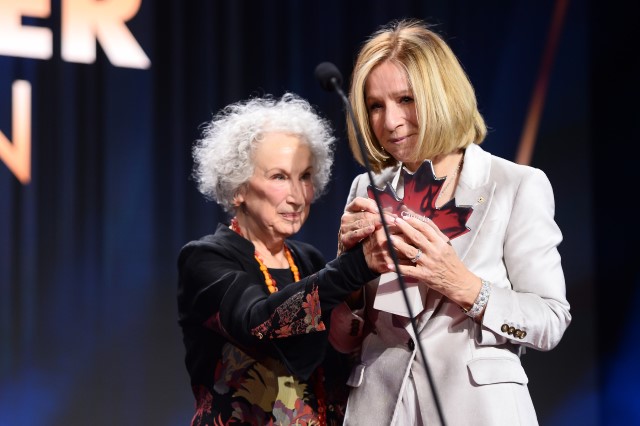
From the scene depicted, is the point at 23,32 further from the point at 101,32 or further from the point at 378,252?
the point at 378,252

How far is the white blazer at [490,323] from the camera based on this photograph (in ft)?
5.52

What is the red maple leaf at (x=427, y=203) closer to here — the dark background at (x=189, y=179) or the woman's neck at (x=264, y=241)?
the woman's neck at (x=264, y=241)

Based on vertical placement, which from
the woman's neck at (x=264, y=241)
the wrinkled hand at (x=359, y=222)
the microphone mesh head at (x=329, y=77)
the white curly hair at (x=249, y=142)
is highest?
the microphone mesh head at (x=329, y=77)

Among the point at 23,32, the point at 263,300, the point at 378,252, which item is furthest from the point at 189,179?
the point at 378,252

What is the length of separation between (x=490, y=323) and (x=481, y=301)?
5cm

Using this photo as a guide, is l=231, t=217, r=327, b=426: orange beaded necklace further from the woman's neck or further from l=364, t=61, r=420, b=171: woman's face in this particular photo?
l=364, t=61, r=420, b=171: woman's face

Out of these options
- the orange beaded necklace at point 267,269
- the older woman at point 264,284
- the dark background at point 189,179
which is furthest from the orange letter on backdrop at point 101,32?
the orange beaded necklace at point 267,269

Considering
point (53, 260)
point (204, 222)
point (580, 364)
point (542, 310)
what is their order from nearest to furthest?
1. point (542, 310)
2. point (53, 260)
3. point (204, 222)
4. point (580, 364)

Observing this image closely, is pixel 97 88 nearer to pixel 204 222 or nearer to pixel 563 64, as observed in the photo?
pixel 204 222

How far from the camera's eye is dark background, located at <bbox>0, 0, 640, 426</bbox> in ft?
11.3

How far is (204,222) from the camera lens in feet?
12.3

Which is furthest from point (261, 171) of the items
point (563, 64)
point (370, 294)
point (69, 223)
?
point (563, 64)

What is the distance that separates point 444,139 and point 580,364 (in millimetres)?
2781

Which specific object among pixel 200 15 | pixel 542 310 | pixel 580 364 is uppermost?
pixel 200 15
